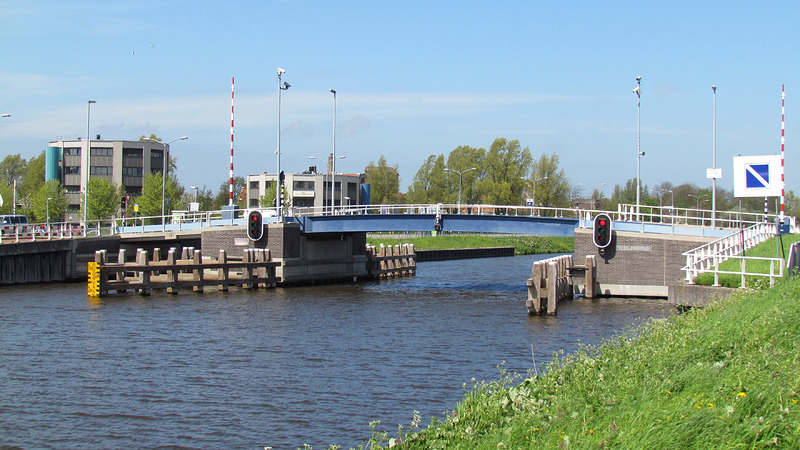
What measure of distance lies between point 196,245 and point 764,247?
118 ft

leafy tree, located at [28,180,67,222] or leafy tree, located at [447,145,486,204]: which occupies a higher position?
leafy tree, located at [447,145,486,204]

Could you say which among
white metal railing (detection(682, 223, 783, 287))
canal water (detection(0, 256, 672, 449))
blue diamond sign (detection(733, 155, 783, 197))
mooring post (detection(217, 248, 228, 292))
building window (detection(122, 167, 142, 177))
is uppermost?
building window (detection(122, 167, 142, 177))

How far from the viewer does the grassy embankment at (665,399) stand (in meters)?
7.55

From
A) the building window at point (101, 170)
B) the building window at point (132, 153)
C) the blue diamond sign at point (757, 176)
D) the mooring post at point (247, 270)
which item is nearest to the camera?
the blue diamond sign at point (757, 176)

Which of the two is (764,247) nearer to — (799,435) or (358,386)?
(358,386)

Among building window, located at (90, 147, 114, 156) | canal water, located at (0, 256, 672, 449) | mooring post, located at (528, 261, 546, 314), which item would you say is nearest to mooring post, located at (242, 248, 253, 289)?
canal water, located at (0, 256, 672, 449)

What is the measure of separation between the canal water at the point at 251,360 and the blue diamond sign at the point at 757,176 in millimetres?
6206

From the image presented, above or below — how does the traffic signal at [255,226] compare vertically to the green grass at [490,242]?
above

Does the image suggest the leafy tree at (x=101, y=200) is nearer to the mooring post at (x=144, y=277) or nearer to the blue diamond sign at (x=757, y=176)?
the mooring post at (x=144, y=277)

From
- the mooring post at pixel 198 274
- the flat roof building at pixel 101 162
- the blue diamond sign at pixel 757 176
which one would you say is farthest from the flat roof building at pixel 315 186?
the blue diamond sign at pixel 757 176

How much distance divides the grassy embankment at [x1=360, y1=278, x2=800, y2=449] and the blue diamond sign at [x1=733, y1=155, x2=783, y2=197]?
7635mm

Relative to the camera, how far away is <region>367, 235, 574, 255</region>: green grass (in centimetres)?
8731

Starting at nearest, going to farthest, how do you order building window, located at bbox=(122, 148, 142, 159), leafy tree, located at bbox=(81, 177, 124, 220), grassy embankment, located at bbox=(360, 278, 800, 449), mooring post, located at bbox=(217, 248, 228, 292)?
grassy embankment, located at bbox=(360, 278, 800, 449)
mooring post, located at bbox=(217, 248, 228, 292)
leafy tree, located at bbox=(81, 177, 124, 220)
building window, located at bbox=(122, 148, 142, 159)

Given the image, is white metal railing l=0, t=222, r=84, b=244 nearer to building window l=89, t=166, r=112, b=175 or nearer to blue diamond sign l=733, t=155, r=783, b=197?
blue diamond sign l=733, t=155, r=783, b=197
